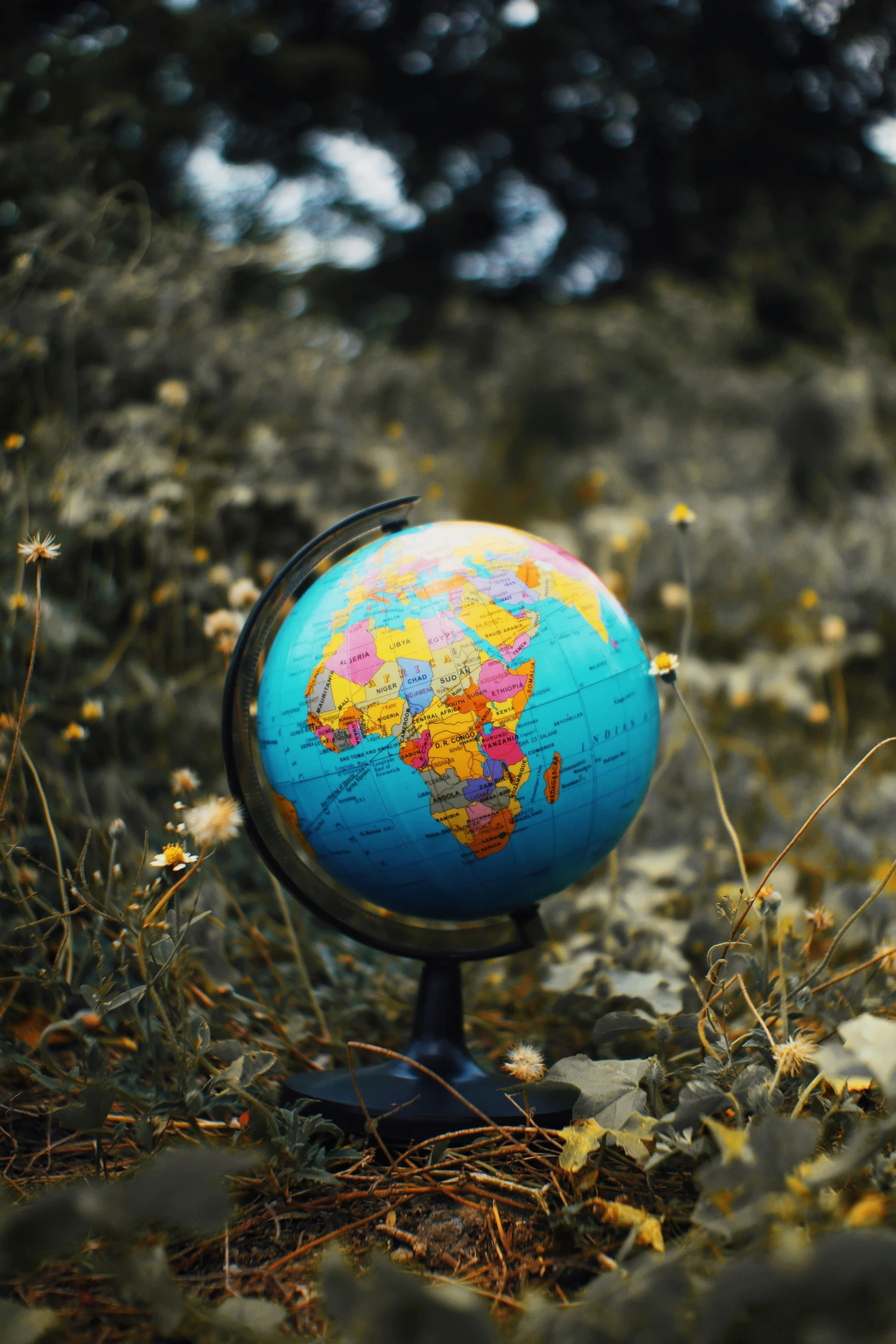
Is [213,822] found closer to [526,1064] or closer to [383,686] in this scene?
[383,686]

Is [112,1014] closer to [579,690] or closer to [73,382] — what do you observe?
[579,690]

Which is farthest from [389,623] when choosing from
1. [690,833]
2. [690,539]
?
[690,539]

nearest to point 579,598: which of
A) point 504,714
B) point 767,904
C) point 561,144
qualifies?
point 504,714

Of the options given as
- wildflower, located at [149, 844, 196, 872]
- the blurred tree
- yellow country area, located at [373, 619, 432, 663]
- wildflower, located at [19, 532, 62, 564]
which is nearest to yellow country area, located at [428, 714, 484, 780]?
yellow country area, located at [373, 619, 432, 663]

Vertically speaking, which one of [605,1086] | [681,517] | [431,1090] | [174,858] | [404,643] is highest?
[681,517]

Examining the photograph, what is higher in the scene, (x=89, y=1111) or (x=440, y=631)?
(x=440, y=631)

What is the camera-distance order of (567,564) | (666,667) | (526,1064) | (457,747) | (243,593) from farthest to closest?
(243,593) → (567,564) → (666,667) → (457,747) → (526,1064)

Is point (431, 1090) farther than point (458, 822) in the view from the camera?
Yes
